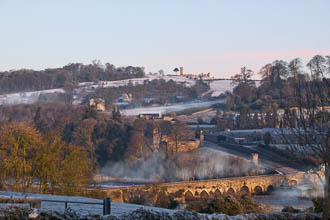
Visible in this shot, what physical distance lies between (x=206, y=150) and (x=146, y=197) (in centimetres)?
2160

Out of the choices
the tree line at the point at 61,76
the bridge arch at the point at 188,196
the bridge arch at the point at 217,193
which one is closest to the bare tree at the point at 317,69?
the bridge arch at the point at 217,193


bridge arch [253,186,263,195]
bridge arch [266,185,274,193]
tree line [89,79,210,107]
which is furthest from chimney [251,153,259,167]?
tree line [89,79,210,107]

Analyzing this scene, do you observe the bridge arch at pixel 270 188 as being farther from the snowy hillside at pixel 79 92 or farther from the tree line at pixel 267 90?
the snowy hillside at pixel 79 92

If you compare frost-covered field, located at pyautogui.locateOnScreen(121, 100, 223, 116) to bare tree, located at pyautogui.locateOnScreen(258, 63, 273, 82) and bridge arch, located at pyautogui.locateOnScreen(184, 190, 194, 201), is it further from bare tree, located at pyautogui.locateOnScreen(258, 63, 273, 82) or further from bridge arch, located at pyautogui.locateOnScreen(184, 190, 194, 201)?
bridge arch, located at pyautogui.locateOnScreen(184, 190, 194, 201)

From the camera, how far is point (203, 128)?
5728 cm

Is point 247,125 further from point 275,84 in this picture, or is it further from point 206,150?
point 275,84

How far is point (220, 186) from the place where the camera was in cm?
3253

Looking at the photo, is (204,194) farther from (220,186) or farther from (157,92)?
(157,92)

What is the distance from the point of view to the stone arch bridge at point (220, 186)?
27734 mm

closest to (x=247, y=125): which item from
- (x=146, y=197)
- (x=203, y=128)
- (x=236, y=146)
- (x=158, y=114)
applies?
(x=203, y=128)

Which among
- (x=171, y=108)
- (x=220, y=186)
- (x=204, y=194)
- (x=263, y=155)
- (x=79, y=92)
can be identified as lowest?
(x=204, y=194)

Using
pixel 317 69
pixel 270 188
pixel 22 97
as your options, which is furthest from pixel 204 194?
pixel 22 97

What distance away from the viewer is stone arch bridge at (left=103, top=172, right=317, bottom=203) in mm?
27734

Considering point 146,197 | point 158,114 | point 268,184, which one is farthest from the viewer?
point 158,114
